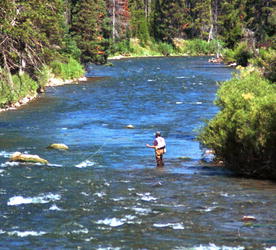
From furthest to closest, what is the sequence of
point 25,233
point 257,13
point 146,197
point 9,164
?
point 257,13 < point 9,164 < point 146,197 < point 25,233

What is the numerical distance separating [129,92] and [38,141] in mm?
26750

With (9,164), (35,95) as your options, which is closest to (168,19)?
(35,95)

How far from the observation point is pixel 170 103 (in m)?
51.5

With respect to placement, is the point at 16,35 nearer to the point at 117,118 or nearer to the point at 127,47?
the point at 117,118

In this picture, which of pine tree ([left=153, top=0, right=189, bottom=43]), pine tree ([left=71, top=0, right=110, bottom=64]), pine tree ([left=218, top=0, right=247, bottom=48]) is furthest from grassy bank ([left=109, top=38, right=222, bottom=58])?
pine tree ([left=71, top=0, right=110, bottom=64])

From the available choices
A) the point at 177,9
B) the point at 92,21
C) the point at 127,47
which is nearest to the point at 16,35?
the point at 92,21

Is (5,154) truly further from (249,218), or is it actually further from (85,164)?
(249,218)

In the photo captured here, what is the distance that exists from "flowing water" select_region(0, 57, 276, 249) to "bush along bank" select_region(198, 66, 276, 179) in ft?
2.51

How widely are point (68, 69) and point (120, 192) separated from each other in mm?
49496

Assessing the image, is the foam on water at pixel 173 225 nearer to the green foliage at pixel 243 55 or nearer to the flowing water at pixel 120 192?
the flowing water at pixel 120 192

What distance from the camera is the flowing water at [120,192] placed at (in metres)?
17.0

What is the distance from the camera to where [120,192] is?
2206 centimetres

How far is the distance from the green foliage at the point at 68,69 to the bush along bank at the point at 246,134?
4268cm

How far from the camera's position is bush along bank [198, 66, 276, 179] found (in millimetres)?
23953
